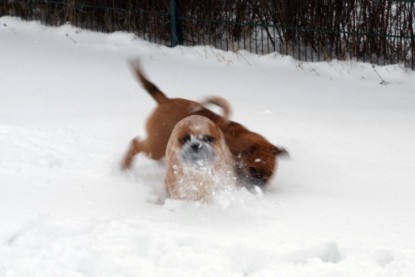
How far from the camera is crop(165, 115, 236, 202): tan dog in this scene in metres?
4.19

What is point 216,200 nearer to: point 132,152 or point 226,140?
point 226,140

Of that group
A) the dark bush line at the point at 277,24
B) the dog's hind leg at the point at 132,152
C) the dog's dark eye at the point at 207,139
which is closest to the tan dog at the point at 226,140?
the dog's hind leg at the point at 132,152

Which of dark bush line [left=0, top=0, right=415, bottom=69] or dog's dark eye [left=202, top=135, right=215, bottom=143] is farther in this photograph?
dark bush line [left=0, top=0, right=415, bottom=69]

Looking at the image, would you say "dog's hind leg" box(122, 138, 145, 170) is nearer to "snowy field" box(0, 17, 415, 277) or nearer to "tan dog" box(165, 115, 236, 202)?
"snowy field" box(0, 17, 415, 277)

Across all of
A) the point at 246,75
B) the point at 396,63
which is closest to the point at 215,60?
the point at 246,75

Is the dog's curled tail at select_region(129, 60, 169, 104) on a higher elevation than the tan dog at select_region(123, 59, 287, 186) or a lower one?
higher

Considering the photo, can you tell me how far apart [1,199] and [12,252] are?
2.71 ft

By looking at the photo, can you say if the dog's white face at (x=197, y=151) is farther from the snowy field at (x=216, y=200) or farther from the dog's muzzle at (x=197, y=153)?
the snowy field at (x=216, y=200)

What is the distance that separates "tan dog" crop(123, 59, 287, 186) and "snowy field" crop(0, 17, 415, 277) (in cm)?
13

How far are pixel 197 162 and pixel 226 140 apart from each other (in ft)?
1.74

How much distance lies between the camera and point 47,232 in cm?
370

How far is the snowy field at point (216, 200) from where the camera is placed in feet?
11.3

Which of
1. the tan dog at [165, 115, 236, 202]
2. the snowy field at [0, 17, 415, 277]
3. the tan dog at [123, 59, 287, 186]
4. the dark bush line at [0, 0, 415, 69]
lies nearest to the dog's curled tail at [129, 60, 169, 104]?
the tan dog at [123, 59, 287, 186]

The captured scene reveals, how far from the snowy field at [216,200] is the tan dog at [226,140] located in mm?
130
